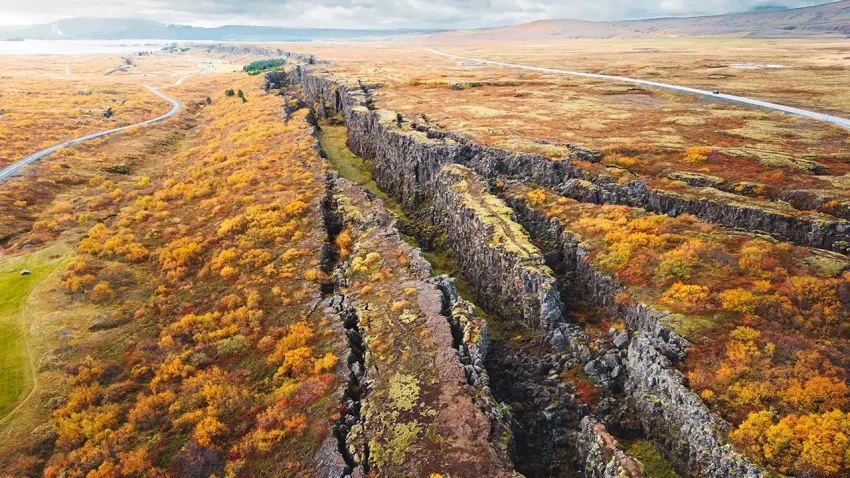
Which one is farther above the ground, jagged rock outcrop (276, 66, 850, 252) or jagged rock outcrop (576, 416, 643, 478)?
jagged rock outcrop (276, 66, 850, 252)

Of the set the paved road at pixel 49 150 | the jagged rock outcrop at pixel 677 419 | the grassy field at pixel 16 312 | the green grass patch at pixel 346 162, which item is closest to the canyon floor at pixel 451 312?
the jagged rock outcrop at pixel 677 419

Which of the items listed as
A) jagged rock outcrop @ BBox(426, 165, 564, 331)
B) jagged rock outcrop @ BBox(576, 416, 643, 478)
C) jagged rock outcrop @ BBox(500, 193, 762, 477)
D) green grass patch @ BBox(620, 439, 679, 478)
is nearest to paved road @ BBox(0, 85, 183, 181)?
jagged rock outcrop @ BBox(426, 165, 564, 331)

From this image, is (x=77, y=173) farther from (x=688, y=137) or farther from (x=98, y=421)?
(x=688, y=137)

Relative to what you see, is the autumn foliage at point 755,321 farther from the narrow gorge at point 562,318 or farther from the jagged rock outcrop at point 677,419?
the narrow gorge at point 562,318

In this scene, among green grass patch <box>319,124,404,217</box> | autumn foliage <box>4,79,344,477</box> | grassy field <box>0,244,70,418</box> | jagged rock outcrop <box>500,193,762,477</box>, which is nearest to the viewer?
jagged rock outcrop <box>500,193,762,477</box>

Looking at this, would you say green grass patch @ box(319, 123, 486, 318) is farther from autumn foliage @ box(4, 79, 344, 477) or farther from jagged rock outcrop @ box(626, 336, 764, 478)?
jagged rock outcrop @ box(626, 336, 764, 478)

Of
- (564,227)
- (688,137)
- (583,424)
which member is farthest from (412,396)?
(688,137)
